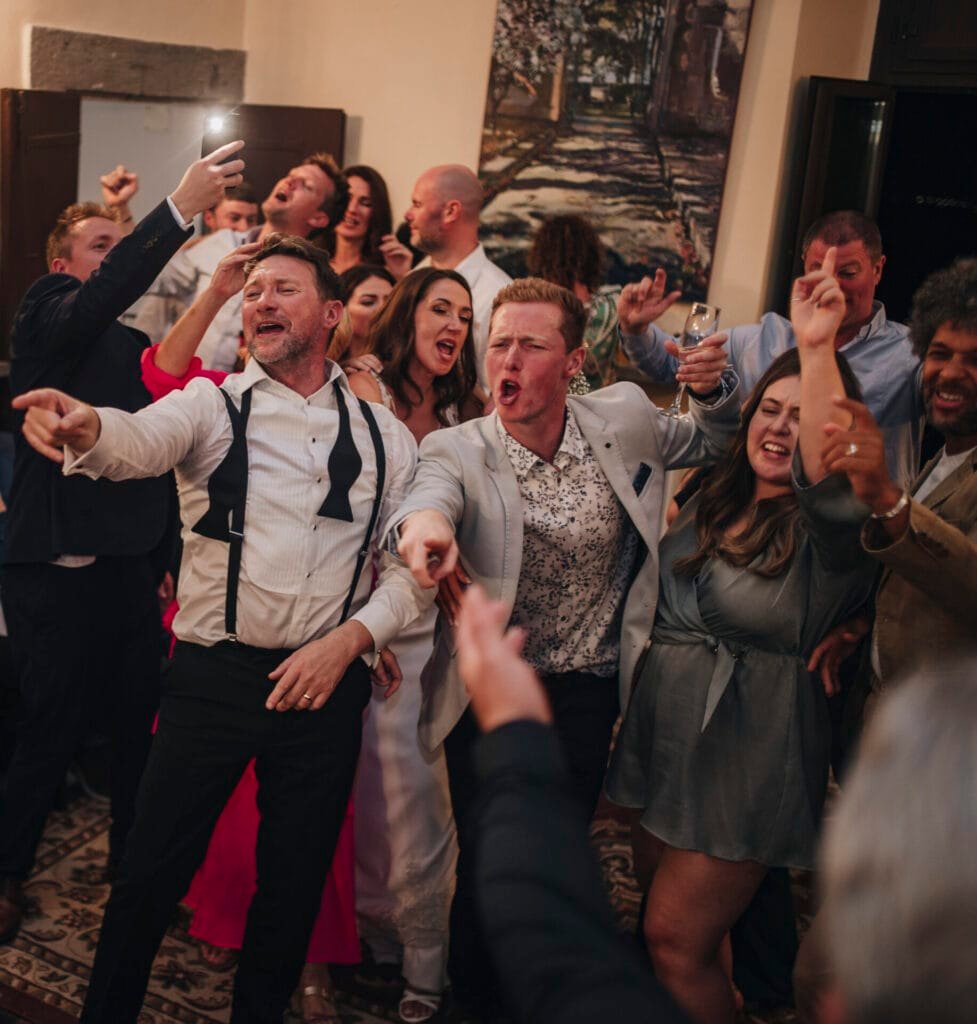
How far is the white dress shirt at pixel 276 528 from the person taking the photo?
249cm

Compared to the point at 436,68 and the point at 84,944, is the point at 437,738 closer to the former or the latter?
the point at 84,944

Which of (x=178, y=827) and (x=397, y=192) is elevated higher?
(x=397, y=192)

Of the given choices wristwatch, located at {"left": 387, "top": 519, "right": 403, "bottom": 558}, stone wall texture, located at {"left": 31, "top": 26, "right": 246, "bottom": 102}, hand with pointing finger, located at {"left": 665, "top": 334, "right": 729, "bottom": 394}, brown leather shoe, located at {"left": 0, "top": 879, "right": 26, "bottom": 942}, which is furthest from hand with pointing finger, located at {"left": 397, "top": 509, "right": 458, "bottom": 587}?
stone wall texture, located at {"left": 31, "top": 26, "right": 246, "bottom": 102}

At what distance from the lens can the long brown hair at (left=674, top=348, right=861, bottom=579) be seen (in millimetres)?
2496

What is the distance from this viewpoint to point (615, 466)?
2719 millimetres

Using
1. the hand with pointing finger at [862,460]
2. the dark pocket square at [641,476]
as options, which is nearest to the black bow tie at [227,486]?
the dark pocket square at [641,476]

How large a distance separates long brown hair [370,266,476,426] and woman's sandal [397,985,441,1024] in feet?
5.01

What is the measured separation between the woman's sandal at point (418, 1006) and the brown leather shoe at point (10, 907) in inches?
40.6

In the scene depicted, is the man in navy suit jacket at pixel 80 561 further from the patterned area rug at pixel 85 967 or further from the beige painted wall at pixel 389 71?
the beige painted wall at pixel 389 71

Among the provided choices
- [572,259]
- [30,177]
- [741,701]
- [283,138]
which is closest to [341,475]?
[741,701]

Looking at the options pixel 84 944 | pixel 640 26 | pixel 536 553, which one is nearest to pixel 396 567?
pixel 536 553

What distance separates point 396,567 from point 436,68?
4548 millimetres

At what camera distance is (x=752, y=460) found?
260cm

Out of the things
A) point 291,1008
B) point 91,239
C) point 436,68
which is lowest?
point 291,1008
